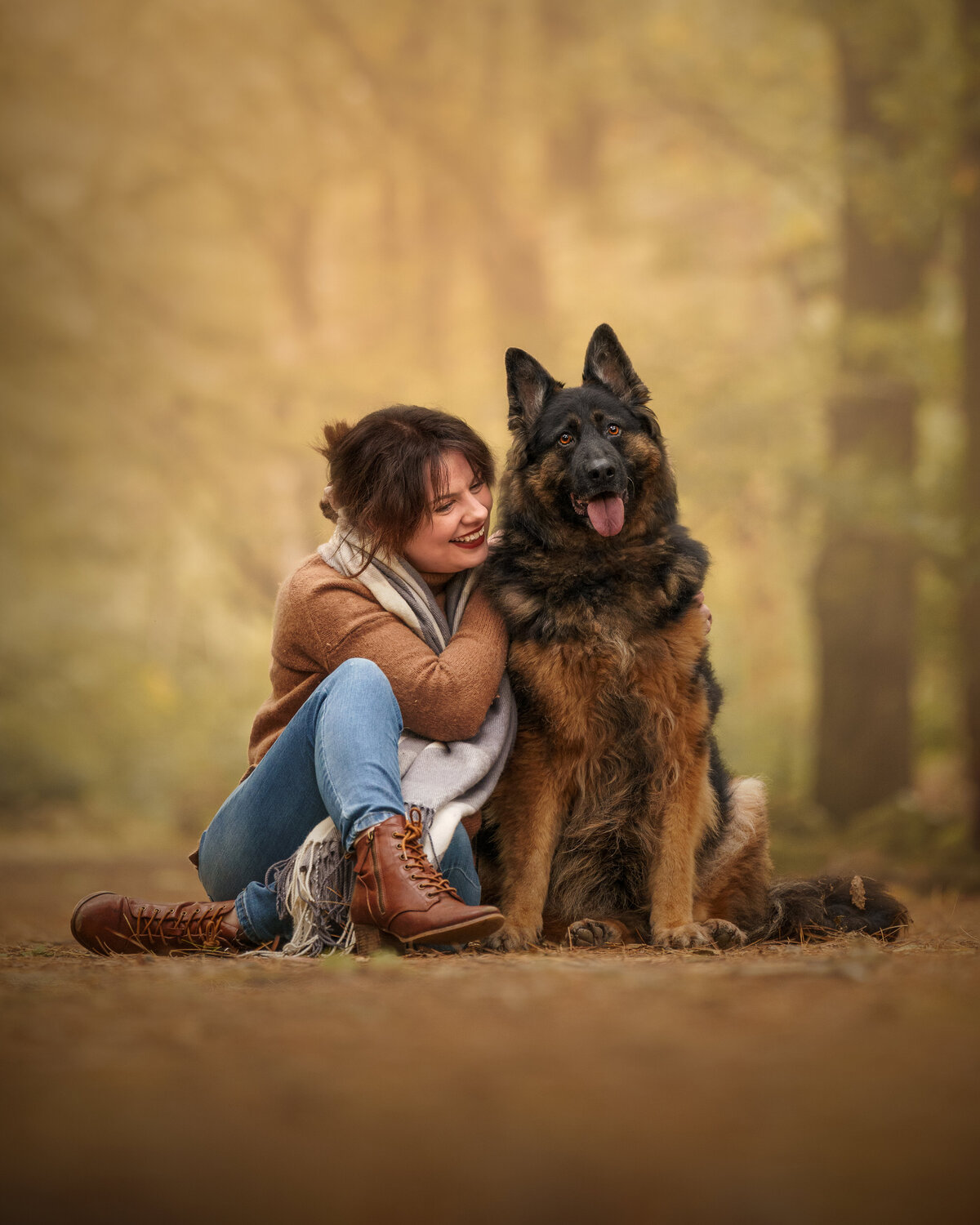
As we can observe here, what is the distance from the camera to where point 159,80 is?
11453 mm

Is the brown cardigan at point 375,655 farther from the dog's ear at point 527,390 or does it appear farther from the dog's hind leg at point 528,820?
the dog's ear at point 527,390

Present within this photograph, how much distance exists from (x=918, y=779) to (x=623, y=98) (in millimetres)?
7188

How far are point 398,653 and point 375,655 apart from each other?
0.23 feet

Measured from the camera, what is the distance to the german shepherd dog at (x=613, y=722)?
3504 millimetres

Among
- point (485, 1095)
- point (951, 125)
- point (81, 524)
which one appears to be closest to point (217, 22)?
point (81, 524)

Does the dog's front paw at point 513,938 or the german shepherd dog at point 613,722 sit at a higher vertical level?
the german shepherd dog at point 613,722

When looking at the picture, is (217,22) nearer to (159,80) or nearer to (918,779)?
(159,80)

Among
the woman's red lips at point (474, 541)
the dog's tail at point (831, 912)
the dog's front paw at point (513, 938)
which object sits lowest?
the dog's tail at point (831, 912)

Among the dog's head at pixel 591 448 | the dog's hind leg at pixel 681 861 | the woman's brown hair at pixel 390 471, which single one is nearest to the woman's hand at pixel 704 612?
the dog's head at pixel 591 448

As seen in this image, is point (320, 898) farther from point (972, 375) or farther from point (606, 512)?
point (972, 375)

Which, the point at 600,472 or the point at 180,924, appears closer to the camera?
the point at 180,924

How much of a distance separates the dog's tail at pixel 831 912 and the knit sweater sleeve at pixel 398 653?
47.9 inches

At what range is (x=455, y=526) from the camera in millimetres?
3410

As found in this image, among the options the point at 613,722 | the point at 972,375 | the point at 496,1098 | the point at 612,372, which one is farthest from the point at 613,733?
the point at 972,375
